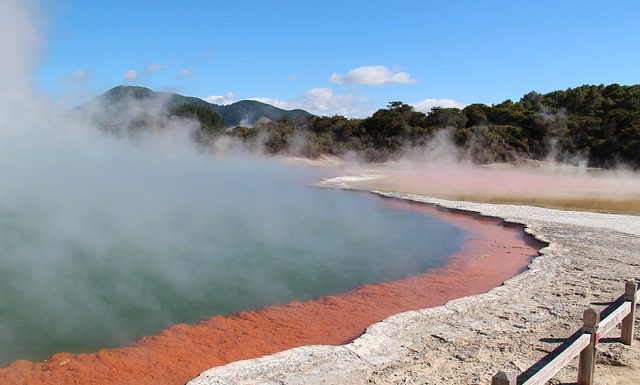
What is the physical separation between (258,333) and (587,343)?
2.62m

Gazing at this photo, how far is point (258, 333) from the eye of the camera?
475cm

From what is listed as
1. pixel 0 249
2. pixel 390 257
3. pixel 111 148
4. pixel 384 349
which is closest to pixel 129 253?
pixel 0 249

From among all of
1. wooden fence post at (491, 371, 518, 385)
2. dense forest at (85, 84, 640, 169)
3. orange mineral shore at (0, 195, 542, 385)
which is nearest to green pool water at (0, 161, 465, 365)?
orange mineral shore at (0, 195, 542, 385)

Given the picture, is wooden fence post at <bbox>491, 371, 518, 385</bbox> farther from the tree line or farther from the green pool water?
the tree line

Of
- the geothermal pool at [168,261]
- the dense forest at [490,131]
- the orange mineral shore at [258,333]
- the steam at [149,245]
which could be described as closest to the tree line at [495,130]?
the dense forest at [490,131]

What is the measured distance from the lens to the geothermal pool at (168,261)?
4.96 meters

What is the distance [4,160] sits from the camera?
47.0 ft

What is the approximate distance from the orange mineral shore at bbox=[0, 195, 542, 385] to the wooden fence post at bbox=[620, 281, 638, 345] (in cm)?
190

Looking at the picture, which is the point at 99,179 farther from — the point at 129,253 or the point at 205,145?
the point at 205,145

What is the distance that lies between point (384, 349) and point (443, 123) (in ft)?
98.4

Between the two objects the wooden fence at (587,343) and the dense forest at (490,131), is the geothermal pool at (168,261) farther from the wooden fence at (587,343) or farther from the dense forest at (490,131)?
the dense forest at (490,131)

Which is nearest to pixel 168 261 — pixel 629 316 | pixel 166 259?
pixel 166 259

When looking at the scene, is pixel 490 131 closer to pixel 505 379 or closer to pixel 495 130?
pixel 495 130

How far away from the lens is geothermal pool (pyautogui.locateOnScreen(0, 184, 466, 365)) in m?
4.96
